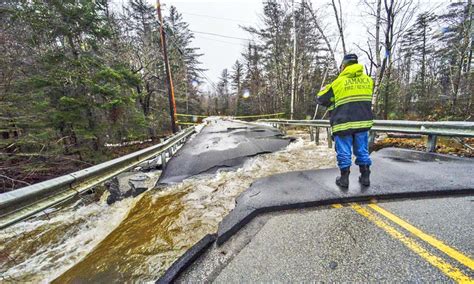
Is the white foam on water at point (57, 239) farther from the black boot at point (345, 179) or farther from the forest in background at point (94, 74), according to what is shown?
the black boot at point (345, 179)

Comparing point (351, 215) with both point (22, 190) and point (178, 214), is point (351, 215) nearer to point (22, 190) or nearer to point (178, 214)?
point (178, 214)

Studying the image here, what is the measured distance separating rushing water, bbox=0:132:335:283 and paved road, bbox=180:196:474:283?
62 cm

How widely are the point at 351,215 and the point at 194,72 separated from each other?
40.4m

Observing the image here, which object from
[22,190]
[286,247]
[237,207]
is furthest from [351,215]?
[22,190]

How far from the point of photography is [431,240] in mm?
1969

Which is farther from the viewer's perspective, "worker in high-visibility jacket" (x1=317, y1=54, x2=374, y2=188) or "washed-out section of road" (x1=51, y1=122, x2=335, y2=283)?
"worker in high-visibility jacket" (x1=317, y1=54, x2=374, y2=188)

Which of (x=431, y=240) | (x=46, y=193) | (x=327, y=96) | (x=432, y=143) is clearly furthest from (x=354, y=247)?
(x=432, y=143)

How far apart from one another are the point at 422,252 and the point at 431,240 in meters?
0.27

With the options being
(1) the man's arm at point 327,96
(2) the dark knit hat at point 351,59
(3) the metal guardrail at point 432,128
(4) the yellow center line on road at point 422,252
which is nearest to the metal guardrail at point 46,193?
(4) the yellow center line on road at point 422,252

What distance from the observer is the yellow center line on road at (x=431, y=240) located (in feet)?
5.53

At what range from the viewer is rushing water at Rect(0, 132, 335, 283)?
2.25m

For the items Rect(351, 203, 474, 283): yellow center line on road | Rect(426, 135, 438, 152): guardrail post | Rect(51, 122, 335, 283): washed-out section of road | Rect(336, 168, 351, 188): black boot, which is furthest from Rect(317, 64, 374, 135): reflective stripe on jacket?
Rect(426, 135, 438, 152): guardrail post

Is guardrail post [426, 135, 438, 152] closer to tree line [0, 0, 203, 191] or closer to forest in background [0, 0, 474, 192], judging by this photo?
forest in background [0, 0, 474, 192]

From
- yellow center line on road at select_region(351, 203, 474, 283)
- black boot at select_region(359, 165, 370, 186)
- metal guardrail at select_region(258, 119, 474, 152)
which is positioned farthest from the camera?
metal guardrail at select_region(258, 119, 474, 152)
